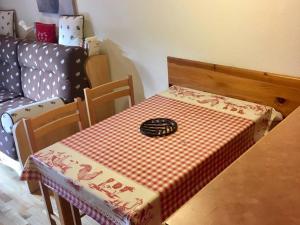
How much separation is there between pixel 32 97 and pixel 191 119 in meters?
1.90

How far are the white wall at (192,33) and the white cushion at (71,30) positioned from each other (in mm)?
97

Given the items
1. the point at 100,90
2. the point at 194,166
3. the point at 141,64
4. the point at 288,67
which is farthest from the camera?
the point at 141,64

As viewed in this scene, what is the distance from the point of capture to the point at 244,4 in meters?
1.87

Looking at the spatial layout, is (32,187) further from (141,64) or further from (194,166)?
(194,166)

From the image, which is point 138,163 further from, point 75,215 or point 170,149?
point 75,215

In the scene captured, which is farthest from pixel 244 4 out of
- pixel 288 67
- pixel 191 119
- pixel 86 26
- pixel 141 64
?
pixel 86 26

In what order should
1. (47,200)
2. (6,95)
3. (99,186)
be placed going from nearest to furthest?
(99,186), (47,200), (6,95)

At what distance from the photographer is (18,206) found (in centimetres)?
231

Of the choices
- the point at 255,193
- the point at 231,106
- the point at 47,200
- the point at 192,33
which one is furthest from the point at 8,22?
the point at 255,193

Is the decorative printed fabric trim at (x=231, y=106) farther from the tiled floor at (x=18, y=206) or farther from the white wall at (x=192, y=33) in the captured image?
the tiled floor at (x=18, y=206)

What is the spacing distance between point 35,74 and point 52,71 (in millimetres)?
315

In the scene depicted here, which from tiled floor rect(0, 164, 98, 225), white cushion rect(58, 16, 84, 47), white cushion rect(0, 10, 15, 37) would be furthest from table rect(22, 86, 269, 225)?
white cushion rect(0, 10, 15, 37)

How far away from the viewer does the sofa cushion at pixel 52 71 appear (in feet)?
8.69

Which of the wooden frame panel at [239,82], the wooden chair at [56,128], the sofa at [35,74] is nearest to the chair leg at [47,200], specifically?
the wooden chair at [56,128]
